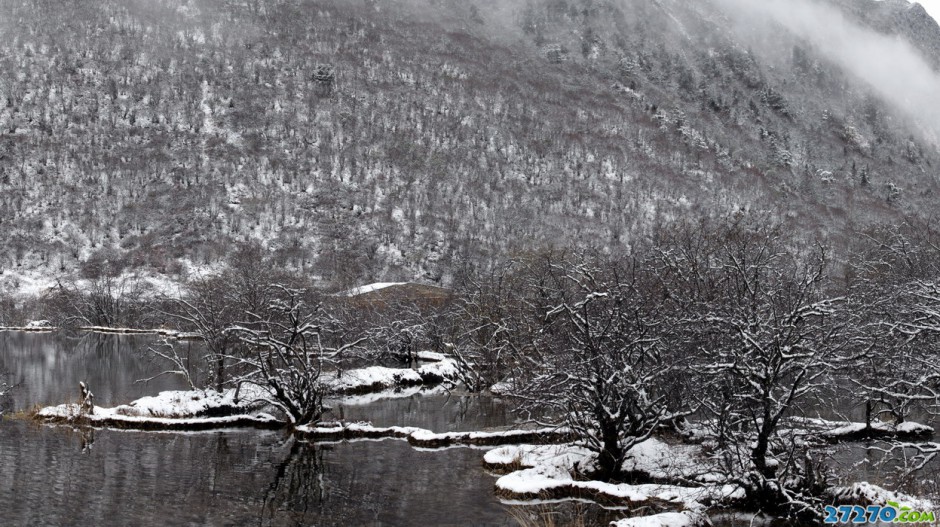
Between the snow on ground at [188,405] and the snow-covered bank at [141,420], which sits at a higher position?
the snow on ground at [188,405]

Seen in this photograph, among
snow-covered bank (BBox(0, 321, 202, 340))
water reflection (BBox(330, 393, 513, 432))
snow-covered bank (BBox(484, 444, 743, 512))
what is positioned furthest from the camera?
snow-covered bank (BBox(0, 321, 202, 340))

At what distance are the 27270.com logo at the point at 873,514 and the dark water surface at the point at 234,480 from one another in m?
6.49

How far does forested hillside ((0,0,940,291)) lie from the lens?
361 ft

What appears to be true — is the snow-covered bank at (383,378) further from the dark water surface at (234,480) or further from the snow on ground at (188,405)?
the dark water surface at (234,480)

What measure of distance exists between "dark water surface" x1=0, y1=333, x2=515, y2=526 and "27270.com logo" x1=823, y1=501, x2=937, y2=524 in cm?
649

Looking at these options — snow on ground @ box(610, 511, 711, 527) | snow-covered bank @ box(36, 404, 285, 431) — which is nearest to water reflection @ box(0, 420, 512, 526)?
snow-covered bank @ box(36, 404, 285, 431)

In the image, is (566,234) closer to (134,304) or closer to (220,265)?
(220,265)

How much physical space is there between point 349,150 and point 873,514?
391 ft

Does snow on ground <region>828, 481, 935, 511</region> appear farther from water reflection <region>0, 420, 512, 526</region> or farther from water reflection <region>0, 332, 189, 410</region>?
water reflection <region>0, 332, 189, 410</region>

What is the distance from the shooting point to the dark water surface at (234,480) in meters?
16.1

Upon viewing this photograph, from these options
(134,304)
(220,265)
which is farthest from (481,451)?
(220,265)

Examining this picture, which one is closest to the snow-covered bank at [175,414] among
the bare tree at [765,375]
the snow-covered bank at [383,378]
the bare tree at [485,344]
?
the snow-covered bank at [383,378]

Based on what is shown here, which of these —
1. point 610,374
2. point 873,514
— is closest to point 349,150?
point 610,374

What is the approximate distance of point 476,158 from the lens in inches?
5123
